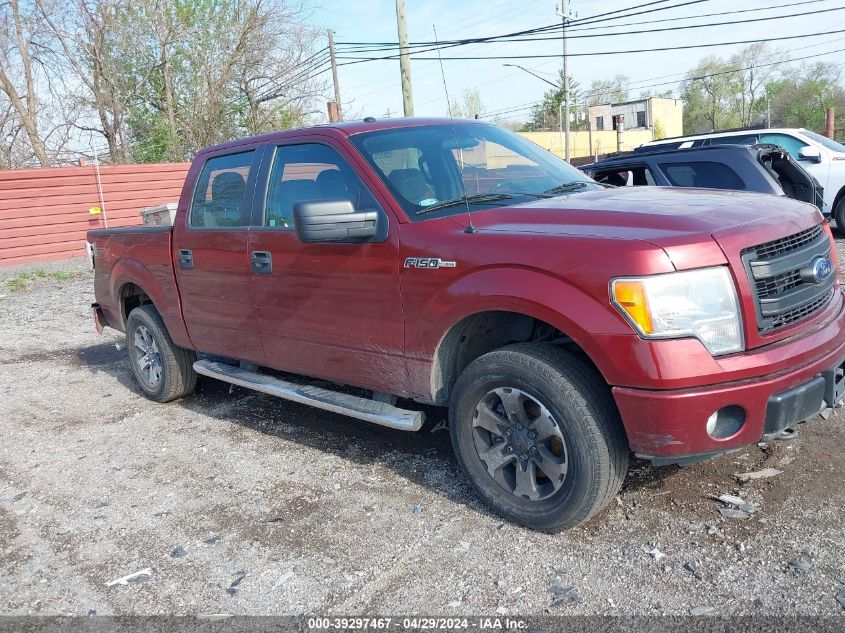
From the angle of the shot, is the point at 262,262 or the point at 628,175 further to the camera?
the point at 628,175

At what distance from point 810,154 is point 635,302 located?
373 inches

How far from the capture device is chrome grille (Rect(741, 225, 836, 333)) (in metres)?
2.97

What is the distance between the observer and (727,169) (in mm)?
7230

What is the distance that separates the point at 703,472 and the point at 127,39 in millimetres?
27104

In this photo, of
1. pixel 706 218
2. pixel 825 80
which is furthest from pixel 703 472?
pixel 825 80

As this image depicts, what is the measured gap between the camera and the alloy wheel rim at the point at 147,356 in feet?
19.6

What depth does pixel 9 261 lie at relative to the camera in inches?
673

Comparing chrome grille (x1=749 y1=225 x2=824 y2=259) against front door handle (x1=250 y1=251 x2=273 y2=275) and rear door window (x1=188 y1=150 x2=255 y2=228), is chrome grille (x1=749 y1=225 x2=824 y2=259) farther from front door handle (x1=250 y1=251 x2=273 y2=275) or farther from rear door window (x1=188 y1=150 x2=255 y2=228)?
rear door window (x1=188 y1=150 x2=255 y2=228)

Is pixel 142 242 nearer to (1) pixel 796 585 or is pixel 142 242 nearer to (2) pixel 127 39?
(1) pixel 796 585

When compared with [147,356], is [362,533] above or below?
below

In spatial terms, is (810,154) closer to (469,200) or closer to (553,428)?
(469,200)

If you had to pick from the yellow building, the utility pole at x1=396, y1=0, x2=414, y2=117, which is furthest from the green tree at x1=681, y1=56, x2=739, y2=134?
the utility pole at x1=396, y1=0, x2=414, y2=117

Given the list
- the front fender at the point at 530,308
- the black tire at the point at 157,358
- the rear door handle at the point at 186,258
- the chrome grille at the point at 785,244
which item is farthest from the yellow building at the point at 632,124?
the front fender at the point at 530,308

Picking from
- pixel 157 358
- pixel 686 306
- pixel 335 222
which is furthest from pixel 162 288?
pixel 686 306
